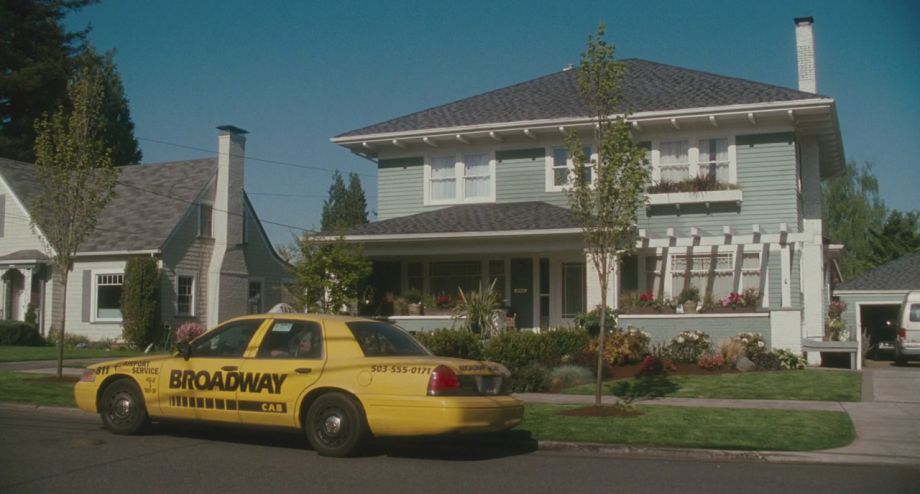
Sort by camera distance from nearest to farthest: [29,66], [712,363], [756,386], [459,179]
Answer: [756,386] < [712,363] < [459,179] < [29,66]

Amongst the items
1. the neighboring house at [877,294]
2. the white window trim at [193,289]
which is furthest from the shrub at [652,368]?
the neighboring house at [877,294]

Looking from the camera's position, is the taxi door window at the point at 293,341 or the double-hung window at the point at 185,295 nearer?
the taxi door window at the point at 293,341

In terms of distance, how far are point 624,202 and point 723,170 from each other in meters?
9.99

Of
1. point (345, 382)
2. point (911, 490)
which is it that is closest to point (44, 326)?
point (345, 382)

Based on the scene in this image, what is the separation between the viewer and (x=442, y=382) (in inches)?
360

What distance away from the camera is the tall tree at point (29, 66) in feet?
153

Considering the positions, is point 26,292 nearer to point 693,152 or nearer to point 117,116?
point 693,152

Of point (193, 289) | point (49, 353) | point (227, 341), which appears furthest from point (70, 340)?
point (227, 341)

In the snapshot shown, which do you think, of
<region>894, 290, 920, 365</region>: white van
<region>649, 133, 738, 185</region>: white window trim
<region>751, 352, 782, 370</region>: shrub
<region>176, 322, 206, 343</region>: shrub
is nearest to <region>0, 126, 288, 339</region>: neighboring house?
<region>176, 322, 206, 343</region>: shrub

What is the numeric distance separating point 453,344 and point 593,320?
12.7 ft

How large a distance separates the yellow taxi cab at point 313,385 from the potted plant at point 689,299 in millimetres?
11190

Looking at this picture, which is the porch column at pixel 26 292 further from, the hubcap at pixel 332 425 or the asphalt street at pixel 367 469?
the hubcap at pixel 332 425

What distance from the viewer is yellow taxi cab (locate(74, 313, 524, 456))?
919cm

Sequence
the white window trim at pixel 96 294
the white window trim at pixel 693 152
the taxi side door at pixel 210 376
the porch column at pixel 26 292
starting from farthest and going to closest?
the porch column at pixel 26 292, the white window trim at pixel 96 294, the white window trim at pixel 693 152, the taxi side door at pixel 210 376
